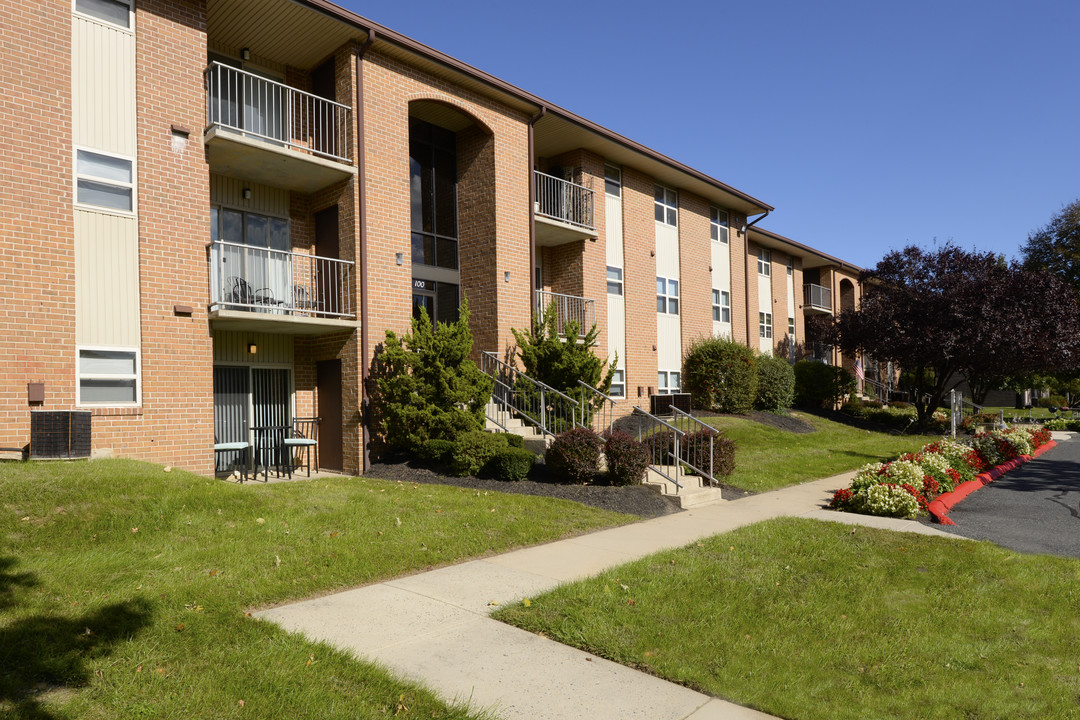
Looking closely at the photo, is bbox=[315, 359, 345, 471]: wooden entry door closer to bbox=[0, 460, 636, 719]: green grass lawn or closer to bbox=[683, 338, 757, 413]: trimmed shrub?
bbox=[0, 460, 636, 719]: green grass lawn

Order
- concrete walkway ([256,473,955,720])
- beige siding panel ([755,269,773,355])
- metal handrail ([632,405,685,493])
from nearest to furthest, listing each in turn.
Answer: concrete walkway ([256,473,955,720]), metal handrail ([632,405,685,493]), beige siding panel ([755,269,773,355])

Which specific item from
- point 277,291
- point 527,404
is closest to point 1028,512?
point 527,404

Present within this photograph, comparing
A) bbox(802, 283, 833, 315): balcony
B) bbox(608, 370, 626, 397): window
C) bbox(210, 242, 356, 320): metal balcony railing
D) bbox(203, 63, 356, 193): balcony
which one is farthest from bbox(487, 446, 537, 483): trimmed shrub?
bbox(802, 283, 833, 315): balcony

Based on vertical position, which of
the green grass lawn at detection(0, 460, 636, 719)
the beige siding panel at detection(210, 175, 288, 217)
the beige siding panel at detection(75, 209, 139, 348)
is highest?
the beige siding panel at detection(210, 175, 288, 217)

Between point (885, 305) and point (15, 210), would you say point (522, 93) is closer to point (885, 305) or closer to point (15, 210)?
point (15, 210)

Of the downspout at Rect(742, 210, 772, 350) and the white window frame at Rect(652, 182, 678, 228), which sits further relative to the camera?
the downspout at Rect(742, 210, 772, 350)

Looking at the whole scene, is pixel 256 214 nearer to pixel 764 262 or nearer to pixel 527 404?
pixel 527 404

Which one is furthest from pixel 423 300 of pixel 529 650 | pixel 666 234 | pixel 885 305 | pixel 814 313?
pixel 814 313

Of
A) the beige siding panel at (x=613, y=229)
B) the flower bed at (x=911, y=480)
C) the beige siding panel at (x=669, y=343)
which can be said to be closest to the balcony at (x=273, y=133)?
the beige siding panel at (x=613, y=229)

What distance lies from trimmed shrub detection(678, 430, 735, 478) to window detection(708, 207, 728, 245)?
1443 cm

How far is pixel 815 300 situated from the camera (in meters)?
33.0

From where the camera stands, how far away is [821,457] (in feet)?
54.2

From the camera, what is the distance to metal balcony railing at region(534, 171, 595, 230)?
1788 centimetres

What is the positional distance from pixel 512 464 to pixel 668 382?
12105 mm
